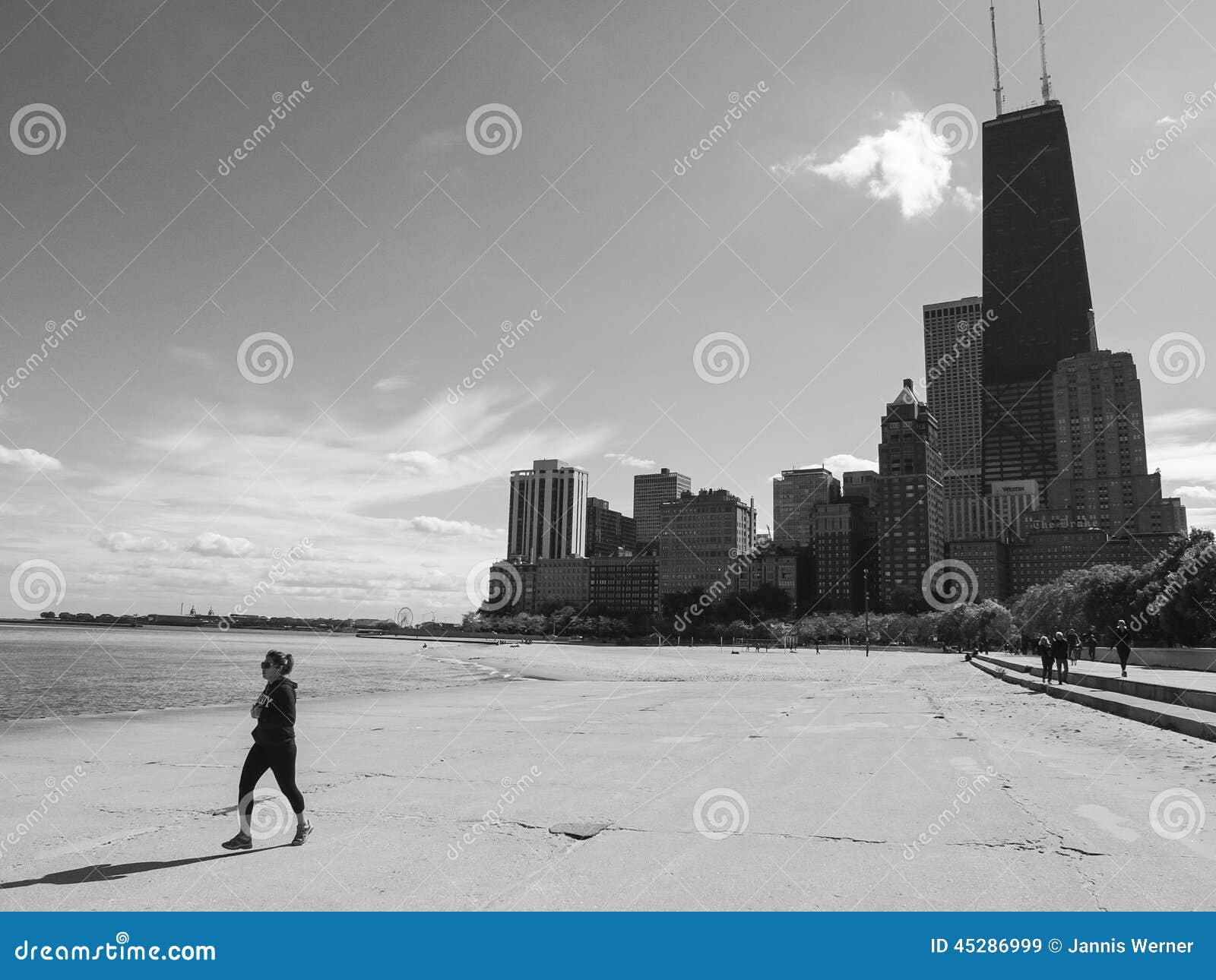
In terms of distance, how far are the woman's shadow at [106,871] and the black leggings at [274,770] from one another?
20.3 inches

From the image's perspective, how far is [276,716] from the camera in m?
7.46

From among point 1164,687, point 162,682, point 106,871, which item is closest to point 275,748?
point 106,871

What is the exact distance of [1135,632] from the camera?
62625mm

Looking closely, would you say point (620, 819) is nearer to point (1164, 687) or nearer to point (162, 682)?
point (1164, 687)

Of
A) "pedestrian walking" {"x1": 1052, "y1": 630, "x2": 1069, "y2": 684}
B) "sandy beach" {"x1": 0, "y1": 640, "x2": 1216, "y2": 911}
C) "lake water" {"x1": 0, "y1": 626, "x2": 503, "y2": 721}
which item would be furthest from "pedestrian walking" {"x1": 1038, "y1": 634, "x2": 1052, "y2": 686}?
"lake water" {"x1": 0, "y1": 626, "x2": 503, "y2": 721}

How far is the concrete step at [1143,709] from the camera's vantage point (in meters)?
14.9

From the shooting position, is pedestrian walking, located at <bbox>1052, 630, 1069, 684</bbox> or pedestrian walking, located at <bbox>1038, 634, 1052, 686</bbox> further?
pedestrian walking, located at <bbox>1038, 634, 1052, 686</bbox>

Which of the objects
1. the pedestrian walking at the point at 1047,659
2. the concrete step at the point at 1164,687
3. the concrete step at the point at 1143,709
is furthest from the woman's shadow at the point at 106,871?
the pedestrian walking at the point at 1047,659

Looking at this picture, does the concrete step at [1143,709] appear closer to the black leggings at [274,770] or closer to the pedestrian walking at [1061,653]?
the pedestrian walking at [1061,653]

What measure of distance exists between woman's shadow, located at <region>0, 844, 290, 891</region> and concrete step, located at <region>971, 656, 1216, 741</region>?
15519 millimetres

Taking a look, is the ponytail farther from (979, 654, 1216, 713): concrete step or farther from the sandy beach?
(979, 654, 1216, 713): concrete step

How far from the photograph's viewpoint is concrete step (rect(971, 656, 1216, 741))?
14.9m
